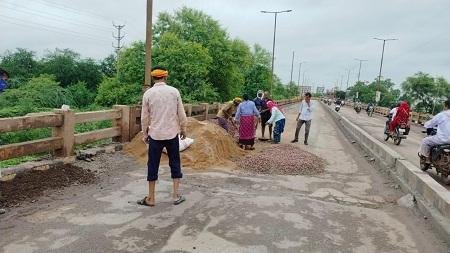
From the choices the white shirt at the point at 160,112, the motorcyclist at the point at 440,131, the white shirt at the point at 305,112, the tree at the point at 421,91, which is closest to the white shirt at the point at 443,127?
the motorcyclist at the point at 440,131

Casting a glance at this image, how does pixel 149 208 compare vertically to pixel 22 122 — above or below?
below

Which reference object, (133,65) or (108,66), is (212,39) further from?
(108,66)

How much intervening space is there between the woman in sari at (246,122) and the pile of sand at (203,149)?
0.96 meters

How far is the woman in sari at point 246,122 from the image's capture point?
1156 cm

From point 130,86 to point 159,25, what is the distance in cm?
1001

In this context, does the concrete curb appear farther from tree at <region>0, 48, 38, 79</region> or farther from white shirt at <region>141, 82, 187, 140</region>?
tree at <region>0, 48, 38, 79</region>

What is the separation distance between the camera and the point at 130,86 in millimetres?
36250

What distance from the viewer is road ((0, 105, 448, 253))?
14.4 ft

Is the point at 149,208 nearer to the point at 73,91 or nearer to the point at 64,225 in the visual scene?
the point at 64,225

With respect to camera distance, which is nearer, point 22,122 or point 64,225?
point 64,225

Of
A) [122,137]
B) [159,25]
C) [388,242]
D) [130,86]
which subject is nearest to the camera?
[388,242]

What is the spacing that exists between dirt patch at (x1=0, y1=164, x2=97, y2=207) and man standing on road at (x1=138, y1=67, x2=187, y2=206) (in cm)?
152

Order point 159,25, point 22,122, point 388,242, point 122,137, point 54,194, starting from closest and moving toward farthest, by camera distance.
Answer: point 388,242
point 54,194
point 22,122
point 122,137
point 159,25

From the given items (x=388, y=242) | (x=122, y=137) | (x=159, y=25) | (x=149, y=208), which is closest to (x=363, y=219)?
(x=388, y=242)
